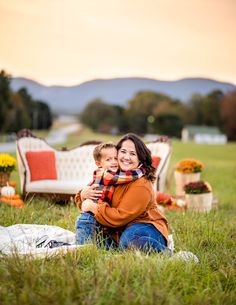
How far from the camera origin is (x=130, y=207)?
411 cm

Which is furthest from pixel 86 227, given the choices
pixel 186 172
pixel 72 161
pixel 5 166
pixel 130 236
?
pixel 186 172

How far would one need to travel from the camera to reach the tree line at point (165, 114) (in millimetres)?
63628

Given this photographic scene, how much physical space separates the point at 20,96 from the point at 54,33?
3779 cm

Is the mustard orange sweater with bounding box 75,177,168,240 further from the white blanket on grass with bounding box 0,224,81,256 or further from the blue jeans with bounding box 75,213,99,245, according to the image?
the white blanket on grass with bounding box 0,224,81,256

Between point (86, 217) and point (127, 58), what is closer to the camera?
point (86, 217)

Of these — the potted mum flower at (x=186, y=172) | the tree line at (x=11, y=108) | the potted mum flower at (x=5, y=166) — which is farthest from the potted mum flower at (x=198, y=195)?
the tree line at (x=11, y=108)

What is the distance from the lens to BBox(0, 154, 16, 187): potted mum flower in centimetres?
809

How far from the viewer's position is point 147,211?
426 centimetres

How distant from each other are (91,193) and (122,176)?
15.7 inches

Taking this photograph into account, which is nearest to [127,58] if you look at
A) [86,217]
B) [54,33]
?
[54,33]

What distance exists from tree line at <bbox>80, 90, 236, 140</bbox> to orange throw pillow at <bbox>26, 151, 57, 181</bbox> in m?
51.8

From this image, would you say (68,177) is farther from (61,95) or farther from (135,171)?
(61,95)

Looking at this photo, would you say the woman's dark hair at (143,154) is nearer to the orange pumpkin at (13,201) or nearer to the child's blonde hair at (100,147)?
the child's blonde hair at (100,147)

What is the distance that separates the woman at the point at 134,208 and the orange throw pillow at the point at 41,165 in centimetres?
427
